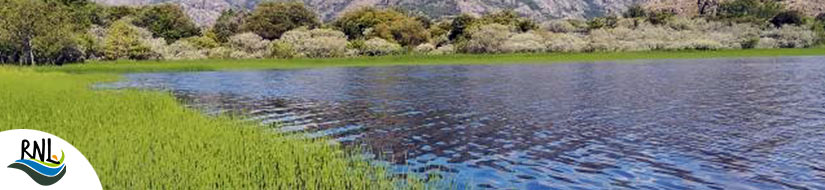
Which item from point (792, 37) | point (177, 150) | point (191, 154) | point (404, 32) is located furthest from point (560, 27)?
point (191, 154)

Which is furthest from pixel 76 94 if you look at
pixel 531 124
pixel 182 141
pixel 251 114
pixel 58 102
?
pixel 531 124

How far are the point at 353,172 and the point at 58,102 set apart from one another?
2232 cm

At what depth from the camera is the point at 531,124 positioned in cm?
3266

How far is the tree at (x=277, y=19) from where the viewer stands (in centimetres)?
17338

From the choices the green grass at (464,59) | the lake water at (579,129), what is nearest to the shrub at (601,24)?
the green grass at (464,59)

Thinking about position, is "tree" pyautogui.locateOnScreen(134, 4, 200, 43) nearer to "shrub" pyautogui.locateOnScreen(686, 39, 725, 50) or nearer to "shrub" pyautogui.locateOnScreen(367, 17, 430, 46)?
"shrub" pyautogui.locateOnScreen(367, 17, 430, 46)

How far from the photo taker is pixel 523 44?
152 metres

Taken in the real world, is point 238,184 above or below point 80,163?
below

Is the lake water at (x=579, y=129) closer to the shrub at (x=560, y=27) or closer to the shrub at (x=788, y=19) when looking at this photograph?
the shrub at (x=560, y=27)

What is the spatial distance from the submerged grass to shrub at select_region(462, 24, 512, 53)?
125 meters

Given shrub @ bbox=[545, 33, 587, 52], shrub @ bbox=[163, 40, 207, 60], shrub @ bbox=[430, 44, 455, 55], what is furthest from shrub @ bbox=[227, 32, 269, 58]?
shrub @ bbox=[545, 33, 587, 52]

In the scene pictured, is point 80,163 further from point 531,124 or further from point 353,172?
point 531,124

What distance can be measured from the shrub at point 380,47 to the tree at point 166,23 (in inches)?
1685

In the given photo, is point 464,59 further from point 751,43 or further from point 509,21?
point 751,43
